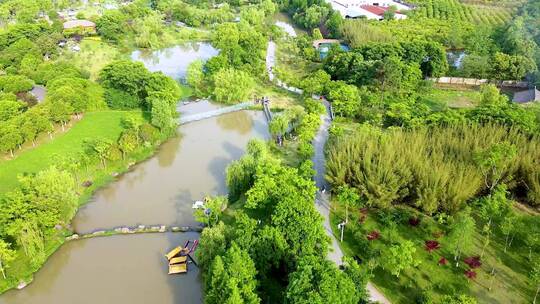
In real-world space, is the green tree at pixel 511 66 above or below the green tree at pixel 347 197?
above

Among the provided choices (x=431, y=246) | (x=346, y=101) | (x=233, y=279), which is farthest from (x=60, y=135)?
(x=431, y=246)

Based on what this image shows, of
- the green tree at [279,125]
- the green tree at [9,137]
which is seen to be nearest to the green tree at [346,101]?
the green tree at [279,125]

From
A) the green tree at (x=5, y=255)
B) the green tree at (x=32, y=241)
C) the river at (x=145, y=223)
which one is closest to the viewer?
the green tree at (x=5, y=255)

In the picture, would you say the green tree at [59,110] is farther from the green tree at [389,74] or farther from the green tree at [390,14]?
the green tree at [390,14]

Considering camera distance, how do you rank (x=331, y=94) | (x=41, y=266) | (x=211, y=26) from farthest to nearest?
(x=211, y=26), (x=331, y=94), (x=41, y=266)

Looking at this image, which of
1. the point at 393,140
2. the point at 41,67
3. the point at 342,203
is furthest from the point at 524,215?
the point at 41,67

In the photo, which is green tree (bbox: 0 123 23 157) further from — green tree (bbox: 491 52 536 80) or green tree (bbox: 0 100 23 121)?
green tree (bbox: 491 52 536 80)

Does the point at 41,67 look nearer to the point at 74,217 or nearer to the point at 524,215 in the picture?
the point at 74,217
